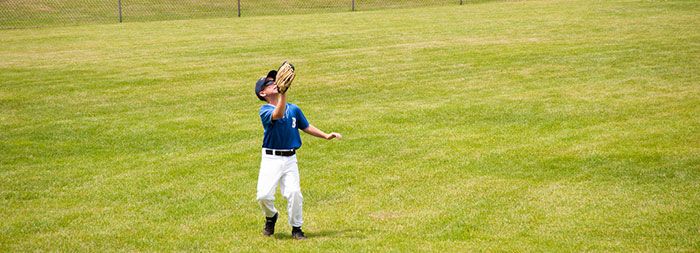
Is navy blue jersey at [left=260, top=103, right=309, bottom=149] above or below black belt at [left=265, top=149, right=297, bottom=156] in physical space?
above

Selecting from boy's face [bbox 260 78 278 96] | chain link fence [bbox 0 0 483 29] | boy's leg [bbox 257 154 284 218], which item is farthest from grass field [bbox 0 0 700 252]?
chain link fence [bbox 0 0 483 29]

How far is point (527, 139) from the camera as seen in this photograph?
15.8 m

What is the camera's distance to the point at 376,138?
642 inches

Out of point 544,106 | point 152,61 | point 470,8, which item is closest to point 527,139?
point 544,106

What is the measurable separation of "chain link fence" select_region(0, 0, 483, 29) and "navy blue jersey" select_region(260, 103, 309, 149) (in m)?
29.9

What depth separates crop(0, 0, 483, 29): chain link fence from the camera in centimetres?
3966

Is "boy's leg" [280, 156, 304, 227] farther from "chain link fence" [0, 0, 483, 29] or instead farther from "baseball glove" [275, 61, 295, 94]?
"chain link fence" [0, 0, 483, 29]

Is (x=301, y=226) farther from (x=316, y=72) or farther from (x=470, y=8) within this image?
(x=470, y=8)

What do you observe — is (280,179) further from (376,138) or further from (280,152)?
(376,138)

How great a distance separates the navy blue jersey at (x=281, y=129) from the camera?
9562mm

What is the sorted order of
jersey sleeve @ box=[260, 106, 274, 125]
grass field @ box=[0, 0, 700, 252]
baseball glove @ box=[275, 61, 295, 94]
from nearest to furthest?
baseball glove @ box=[275, 61, 295, 94], jersey sleeve @ box=[260, 106, 274, 125], grass field @ box=[0, 0, 700, 252]

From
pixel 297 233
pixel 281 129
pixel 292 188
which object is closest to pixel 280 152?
pixel 281 129

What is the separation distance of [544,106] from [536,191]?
690cm

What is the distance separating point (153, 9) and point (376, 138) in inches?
1189
